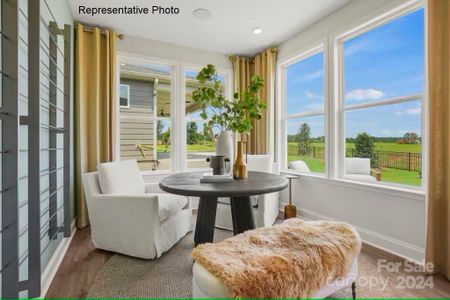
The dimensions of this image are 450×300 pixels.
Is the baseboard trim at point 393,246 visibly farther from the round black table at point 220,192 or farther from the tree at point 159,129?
the tree at point 159,129

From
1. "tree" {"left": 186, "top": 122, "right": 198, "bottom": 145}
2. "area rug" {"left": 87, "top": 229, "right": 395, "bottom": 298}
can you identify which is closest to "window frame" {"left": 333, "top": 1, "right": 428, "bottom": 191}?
"area rug" {"left": 87, "top": 229, "right": 395, "bottom": 298}

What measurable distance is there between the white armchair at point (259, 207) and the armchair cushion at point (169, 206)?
1.66 feet

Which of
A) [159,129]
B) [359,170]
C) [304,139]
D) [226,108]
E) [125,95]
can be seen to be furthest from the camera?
[159,129]

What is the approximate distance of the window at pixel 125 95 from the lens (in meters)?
3.45

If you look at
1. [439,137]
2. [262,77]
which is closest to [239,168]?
Answer: [439,137]

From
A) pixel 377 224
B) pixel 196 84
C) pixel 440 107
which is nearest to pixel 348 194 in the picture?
pixel 377 224

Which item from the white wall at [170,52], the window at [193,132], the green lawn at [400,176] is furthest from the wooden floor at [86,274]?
the white wall at [170,52]

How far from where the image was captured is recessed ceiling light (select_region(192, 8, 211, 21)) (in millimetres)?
2657

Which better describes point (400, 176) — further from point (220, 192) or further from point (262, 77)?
point (262, 77)

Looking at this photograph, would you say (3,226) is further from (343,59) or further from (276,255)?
(343,59)

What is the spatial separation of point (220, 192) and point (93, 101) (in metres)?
2.28

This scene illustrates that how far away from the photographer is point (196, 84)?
392 cm

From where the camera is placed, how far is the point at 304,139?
3.38m

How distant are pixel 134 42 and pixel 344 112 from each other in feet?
9.28
